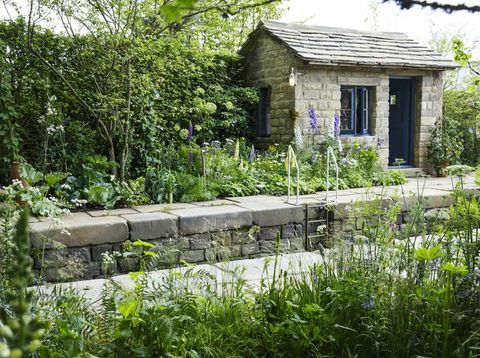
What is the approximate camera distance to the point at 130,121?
342 inches

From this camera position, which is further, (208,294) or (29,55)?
(29,55)

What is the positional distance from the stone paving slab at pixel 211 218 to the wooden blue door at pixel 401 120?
692cm

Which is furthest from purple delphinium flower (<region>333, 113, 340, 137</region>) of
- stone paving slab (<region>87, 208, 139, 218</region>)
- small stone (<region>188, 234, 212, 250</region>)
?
stone paving slab (<region>87, 208, 139, 218</region>)

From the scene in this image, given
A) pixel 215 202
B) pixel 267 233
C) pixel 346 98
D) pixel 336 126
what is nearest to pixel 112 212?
pixel 215 202

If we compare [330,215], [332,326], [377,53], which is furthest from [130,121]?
[332,326]

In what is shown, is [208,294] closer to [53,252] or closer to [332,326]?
[332,326]

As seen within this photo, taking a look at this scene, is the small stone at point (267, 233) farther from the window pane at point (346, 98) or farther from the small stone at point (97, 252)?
the window pane at point (346, 98)

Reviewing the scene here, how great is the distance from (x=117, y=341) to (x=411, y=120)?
35.4 ft

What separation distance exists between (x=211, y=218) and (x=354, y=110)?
19.9 ft

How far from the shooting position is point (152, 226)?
5906mm

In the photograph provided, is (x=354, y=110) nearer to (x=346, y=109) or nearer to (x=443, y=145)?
(x=346, y=109)

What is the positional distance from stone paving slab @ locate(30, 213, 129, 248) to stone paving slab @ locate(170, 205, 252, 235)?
72 cm

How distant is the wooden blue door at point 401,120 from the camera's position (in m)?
12.1

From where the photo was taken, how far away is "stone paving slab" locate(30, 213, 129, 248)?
5312 mm
